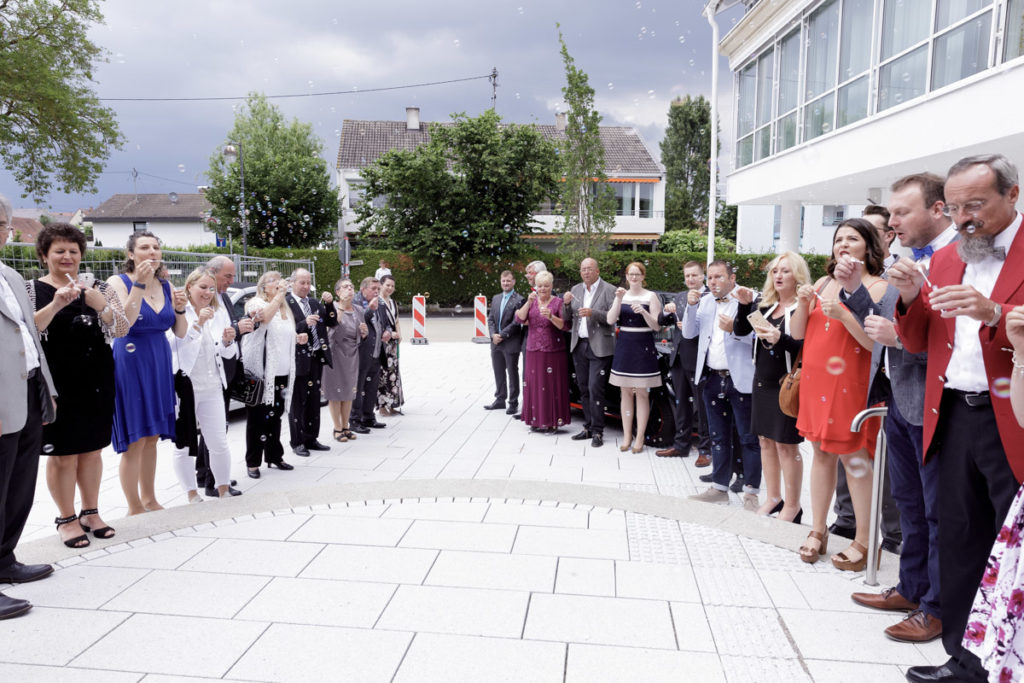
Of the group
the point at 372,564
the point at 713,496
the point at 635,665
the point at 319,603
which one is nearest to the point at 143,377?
the point at 372,564

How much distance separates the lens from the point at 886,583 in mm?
3514

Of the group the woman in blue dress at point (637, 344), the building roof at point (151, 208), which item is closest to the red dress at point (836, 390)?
the woman in blue dress at point (637, 344)

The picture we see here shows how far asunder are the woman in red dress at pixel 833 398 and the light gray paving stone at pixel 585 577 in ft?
3.68

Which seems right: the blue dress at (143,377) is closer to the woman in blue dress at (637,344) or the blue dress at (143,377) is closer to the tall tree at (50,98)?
the woman in blue dress at (637,344)

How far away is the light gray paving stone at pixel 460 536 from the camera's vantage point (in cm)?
403

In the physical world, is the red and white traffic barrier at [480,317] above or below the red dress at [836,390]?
below

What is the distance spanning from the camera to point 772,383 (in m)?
4.45

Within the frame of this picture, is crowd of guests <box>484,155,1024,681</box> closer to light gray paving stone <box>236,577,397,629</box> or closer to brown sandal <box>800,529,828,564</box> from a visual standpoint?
brown sandal <box>800,529,828,564</box>

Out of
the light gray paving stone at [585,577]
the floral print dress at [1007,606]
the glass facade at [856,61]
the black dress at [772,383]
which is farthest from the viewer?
the glass facade at [856,61]

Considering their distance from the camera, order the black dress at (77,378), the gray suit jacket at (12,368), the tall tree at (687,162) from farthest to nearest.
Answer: the tall tree at (687,162) < the black dress at (77,378) < the gray suit jacket at (12,368)

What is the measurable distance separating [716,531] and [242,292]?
248 inches

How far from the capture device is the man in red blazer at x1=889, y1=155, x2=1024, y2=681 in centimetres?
→ 227

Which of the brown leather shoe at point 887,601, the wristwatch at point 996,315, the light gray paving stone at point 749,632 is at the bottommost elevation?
the light gray paving stone at point 749,632

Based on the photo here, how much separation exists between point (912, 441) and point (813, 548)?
1045mm
